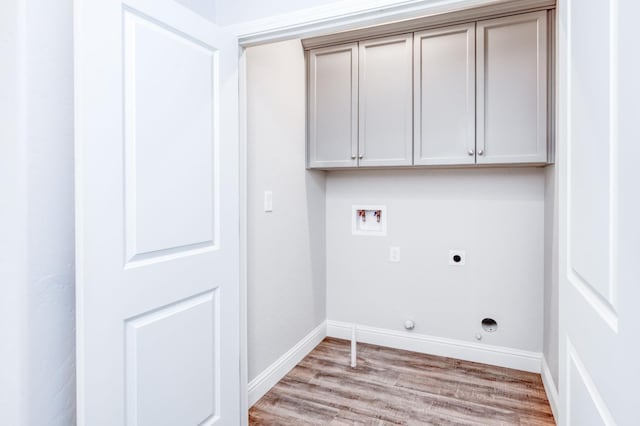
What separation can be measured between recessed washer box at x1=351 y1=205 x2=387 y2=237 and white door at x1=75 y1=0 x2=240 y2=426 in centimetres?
152

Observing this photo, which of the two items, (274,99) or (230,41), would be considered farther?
(274,99)

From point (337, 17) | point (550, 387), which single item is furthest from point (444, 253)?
point (337, 17)

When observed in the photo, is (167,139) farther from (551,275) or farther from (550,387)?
(550,387)

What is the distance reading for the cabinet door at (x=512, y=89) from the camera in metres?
2.25

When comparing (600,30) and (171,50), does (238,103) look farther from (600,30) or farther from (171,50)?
(600,30)

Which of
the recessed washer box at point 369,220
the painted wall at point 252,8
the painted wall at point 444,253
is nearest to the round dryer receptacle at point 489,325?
the painted wall at point 444,253

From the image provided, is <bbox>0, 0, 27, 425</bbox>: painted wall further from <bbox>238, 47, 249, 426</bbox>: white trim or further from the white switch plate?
the white switch plate

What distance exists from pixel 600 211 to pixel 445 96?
6.42ft

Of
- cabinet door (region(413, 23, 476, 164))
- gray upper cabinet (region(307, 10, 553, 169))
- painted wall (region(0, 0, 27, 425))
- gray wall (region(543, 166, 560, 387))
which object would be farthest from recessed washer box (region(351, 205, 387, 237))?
painted wall (region(0, 0, 27, 425))

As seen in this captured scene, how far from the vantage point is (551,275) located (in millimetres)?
2320

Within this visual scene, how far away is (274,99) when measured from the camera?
8.05ft

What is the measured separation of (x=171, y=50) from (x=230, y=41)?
1.26 feet

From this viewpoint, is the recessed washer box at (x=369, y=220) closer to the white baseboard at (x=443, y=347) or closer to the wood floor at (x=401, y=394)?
the white baseboard at (x=443, y=347)

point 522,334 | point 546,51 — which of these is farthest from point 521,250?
point 546,51
